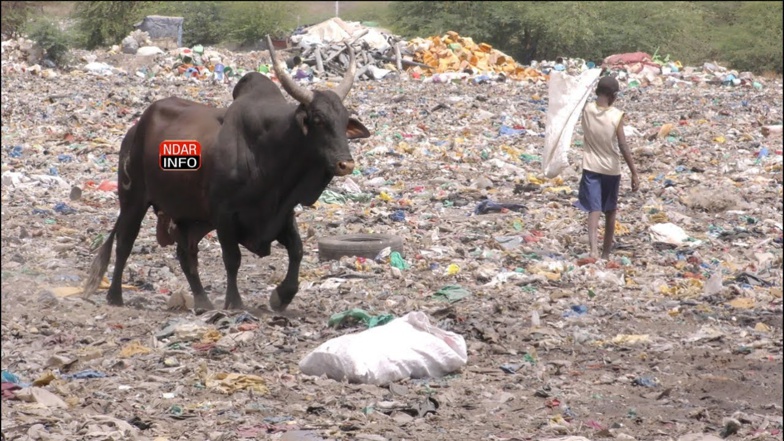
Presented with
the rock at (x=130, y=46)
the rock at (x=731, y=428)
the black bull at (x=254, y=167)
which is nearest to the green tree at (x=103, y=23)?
the rock at (x=130, y=46)

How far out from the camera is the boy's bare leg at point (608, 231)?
27.0 feet

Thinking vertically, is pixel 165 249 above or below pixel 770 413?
below

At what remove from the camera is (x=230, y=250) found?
6637 mm

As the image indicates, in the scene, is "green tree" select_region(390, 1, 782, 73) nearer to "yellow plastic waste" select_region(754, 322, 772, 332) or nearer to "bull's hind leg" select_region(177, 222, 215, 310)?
"yellow plastic waste" select_region(754, 322, 772, 332)

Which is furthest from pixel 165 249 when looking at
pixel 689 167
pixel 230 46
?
pixel 230 46

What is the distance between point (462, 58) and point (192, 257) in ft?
59.7

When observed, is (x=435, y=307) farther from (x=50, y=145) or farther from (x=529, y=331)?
(x=50, y=145)

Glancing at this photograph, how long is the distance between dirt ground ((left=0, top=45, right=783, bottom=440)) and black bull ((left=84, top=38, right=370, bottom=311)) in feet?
1.34

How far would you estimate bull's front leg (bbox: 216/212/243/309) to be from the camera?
6598mm

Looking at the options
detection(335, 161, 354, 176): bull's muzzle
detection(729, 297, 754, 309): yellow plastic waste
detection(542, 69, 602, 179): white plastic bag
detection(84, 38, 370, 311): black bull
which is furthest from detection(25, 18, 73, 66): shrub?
detection(729, 297, 754, 309): yellow plastic waste

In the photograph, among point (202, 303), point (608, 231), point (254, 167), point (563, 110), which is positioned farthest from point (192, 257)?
point (563, 110)

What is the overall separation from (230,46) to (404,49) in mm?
6018

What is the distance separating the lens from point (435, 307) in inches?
268

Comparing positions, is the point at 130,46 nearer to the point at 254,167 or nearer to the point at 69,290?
the point at 69,290
